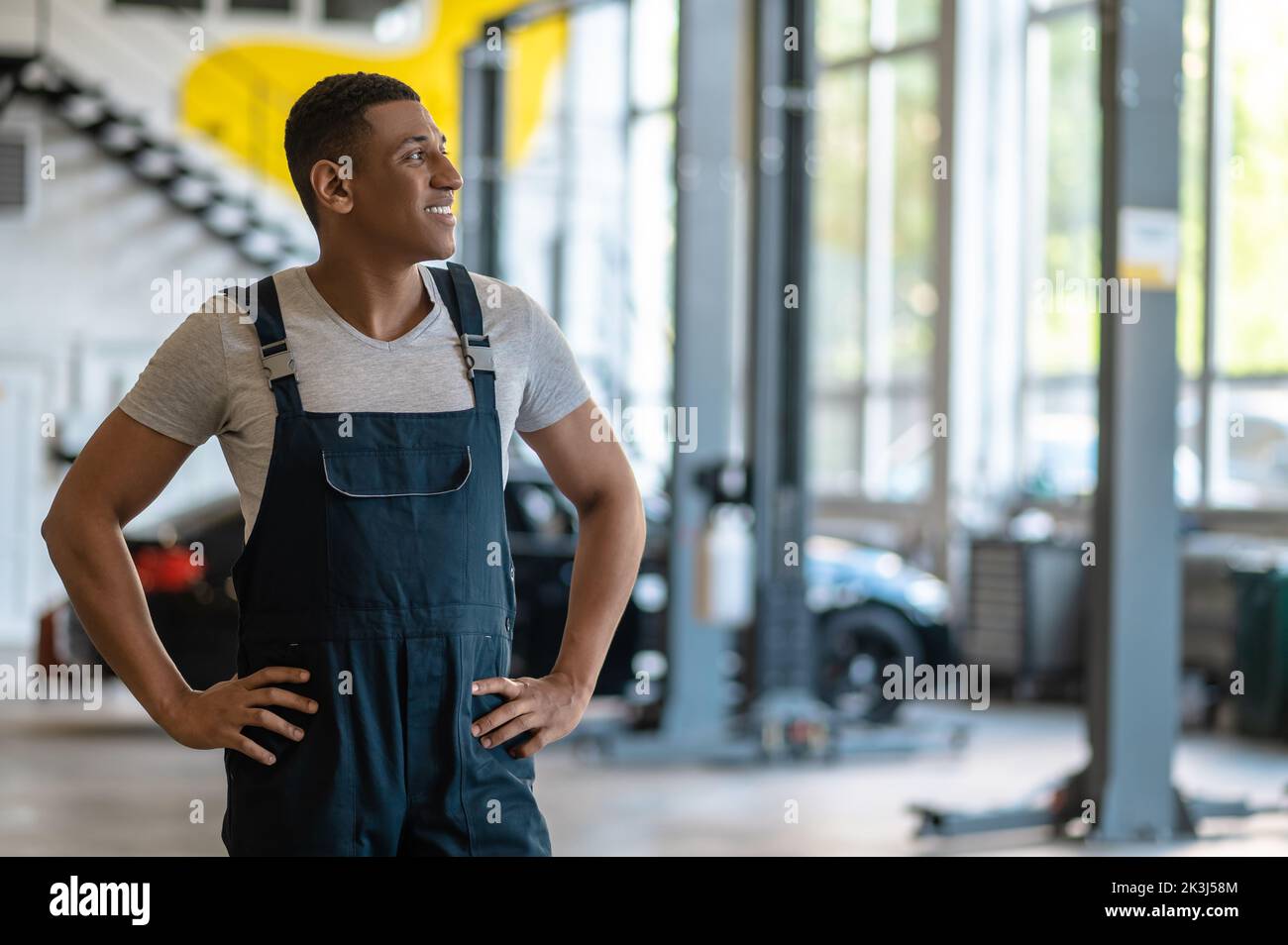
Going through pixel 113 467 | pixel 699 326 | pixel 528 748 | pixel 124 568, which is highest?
pixel 699 326

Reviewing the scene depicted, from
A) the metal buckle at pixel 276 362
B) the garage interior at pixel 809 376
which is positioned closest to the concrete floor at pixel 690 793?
the garage interior at pixel 809 376

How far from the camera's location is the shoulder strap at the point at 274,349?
1.83 meters

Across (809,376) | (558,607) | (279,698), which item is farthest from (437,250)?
(809,376)

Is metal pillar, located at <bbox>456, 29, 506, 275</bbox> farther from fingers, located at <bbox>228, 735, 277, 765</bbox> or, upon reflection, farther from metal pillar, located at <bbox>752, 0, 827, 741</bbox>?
fingers, located at <bbox>228, 735, 277, 765</bbox>

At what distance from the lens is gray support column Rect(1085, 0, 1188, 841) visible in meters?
5.60

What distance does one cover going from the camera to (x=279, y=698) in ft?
5.90

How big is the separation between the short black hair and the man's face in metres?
0.02

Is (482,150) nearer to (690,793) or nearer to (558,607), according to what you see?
(558,607)

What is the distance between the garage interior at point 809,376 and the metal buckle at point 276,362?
393 centimetres

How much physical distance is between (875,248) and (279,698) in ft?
38.8

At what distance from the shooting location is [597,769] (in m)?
7.23

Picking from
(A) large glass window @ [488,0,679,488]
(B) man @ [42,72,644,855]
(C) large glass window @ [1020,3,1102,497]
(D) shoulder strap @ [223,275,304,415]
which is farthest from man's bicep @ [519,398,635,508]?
(A) large glass window @ [488,0,679,488]
